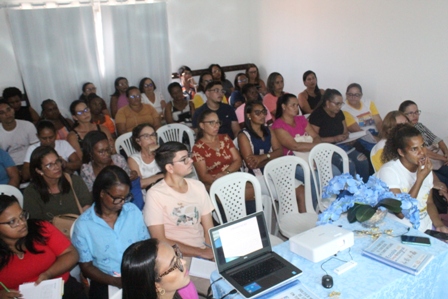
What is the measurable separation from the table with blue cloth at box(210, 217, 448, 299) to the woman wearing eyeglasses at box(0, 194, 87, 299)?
892mm

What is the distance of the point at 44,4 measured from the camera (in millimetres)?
5328

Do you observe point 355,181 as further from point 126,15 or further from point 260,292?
point 126,15

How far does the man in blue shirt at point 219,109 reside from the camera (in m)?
4.10

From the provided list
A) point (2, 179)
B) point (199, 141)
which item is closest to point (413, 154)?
point (199, 141)

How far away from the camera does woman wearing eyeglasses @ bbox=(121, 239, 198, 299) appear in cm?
137

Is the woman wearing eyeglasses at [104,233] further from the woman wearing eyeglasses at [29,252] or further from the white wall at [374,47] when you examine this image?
the white wall at [374,47]

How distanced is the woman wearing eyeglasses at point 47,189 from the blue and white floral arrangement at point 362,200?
1740mm

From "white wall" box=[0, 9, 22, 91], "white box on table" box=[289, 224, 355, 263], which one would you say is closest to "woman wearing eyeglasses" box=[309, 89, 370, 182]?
"white box on table" box=[289, 224, 355, 263]

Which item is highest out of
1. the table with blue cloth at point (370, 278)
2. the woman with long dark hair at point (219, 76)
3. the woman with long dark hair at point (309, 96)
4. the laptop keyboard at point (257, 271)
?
the woman with long dark hair at point (219, 76)

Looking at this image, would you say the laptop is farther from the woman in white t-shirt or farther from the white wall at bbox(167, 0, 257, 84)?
the white wall at bbox(167, 0, 257, 84)

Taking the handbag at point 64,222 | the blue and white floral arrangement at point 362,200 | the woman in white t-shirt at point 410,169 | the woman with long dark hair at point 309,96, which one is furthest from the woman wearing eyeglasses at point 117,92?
the blue and white floral arrangement at point 362,200

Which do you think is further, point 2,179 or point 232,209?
point 2,179

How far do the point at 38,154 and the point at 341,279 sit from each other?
2.06 m

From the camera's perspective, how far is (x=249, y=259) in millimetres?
1770
